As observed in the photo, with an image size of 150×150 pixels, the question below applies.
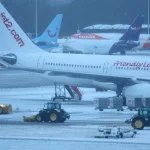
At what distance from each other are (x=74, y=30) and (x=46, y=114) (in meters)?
115

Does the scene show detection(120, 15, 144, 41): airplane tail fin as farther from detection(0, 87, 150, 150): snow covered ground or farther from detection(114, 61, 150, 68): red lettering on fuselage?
detection(0, 87, 150, 150): snow covered ground

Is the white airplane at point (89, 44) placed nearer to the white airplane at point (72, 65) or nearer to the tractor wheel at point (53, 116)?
the white airplane at point (72, 65)

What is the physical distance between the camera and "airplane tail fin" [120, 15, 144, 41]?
98188 millimetres

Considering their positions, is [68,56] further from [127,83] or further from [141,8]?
[141,8]

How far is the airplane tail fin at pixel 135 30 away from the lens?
322 feet

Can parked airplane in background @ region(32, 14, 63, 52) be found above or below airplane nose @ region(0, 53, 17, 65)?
above

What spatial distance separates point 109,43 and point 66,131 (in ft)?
248

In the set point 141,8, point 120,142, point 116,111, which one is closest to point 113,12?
point 141,8

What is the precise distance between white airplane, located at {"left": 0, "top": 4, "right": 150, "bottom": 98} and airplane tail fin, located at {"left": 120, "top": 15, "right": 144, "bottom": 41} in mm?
47287

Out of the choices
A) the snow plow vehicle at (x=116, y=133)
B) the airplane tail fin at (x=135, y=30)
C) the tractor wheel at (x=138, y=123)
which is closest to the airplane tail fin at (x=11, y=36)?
the tractor wheel at (x=138, y=123)

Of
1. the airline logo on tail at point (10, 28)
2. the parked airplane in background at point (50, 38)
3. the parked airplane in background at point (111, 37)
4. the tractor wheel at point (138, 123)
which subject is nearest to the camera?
the tractor wheel at point (138, 123)

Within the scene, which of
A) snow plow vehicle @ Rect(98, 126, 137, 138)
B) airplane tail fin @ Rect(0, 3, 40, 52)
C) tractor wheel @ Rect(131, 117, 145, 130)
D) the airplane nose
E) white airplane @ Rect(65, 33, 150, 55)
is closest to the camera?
snow plow vehicle @ Rect(98, 126, 137, 138)

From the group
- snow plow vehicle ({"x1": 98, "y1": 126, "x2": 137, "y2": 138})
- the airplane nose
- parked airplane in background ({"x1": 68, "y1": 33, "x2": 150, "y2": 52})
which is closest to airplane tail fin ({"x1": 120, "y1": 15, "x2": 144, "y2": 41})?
parked airplane in background ({"x1": 68, "y1": 33, "x2": 150, "y2": 52})

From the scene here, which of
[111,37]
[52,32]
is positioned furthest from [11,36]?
[111,37]
